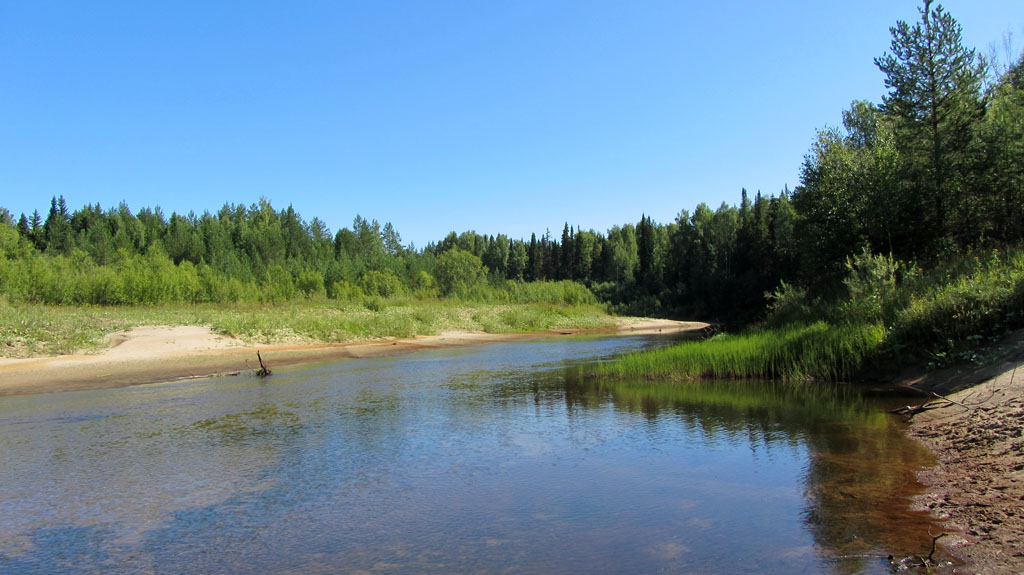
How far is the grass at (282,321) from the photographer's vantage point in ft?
94.5

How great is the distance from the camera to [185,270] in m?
66.2

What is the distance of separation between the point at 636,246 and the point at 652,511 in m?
134

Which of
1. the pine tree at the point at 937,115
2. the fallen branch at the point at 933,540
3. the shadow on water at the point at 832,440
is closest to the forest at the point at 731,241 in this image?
the pine tree at the point at 937,115

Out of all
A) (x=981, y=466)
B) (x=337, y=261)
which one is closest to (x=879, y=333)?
(x=981, y=466)

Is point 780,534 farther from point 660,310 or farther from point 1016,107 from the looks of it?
point 660,310

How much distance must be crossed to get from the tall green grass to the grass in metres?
25.2

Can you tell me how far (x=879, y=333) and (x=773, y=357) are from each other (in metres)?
2.94

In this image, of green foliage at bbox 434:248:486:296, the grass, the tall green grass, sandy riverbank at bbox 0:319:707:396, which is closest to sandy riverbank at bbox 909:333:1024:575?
the tall green grass

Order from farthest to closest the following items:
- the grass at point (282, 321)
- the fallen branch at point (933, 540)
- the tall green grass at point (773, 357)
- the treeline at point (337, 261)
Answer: the treeline at point (337, 261) < the grass at point (282, 321) < the tall green grass at point (773, 357) < the fallen branch at point (933, 540)

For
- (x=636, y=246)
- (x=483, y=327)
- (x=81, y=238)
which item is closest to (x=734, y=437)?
(x=483, y=327)

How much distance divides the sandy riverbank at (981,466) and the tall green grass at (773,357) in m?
4.09

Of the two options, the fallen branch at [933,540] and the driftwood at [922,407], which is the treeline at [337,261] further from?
the fallen branch at [933,540]

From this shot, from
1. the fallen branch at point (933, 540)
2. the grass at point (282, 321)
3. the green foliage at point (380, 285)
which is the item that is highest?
the green foliage at point (380, 285)

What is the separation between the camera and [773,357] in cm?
1808
